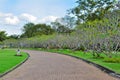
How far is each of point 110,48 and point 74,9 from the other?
4439cm

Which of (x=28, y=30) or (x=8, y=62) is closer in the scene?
(x=8, y=62)

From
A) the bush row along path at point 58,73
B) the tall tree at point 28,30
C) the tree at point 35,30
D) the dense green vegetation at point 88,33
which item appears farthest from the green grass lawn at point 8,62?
the tall tree at point 28,30

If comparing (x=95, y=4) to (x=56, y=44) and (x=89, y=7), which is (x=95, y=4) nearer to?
(x=89, y=7)

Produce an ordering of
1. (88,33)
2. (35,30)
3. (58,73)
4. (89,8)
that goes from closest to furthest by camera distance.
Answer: (58,73), (88,33), (89,8), (35,30)

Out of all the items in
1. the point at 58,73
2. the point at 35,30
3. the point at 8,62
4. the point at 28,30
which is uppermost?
A: the point at 28,30

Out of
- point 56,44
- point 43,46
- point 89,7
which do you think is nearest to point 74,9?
point 89,7

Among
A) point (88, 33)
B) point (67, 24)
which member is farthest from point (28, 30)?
point (88, 33)

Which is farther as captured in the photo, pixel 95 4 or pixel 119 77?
pixel 95 4

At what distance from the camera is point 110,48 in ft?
97.9

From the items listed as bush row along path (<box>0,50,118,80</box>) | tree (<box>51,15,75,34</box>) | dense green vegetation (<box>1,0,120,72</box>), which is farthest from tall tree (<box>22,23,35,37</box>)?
bush row along path (<box>0,50,118,80</box>)

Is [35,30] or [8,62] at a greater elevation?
[35,30]

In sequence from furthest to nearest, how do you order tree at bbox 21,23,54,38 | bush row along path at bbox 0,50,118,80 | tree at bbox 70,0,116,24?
tree at bbox 21,23,54,38, tree at bbox 70,0,116,24, bush row along path at bbox 0,50,118,80

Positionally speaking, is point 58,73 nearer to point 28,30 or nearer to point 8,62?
point 8,62

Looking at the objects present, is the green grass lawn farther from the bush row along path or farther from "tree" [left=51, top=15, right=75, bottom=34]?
"tree" [left=51, top=15, right=75, bottom=34]
